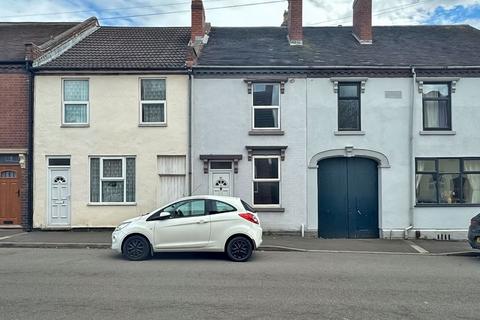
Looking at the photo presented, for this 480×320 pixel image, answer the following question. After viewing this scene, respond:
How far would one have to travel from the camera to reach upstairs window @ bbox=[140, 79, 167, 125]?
15.3 metres

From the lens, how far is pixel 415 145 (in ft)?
49.5

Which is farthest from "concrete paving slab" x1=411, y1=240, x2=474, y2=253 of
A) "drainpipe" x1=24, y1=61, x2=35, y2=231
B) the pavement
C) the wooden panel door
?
the wooden panel door

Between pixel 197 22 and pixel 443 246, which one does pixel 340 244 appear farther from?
pixel 197 22

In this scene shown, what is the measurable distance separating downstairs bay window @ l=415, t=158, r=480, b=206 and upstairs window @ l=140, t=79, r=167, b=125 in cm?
936

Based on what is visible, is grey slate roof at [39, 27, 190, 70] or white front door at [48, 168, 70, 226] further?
grey slate roof at [39, 27, 190, 70]

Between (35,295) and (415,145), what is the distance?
42.2ft

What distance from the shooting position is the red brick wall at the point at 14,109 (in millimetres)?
15031

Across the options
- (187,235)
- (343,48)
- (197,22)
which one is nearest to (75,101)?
(197,22)

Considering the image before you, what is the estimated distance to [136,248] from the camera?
10.2 m

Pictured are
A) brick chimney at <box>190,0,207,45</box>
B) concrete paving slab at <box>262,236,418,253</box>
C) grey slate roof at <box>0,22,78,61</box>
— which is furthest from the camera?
brick chimney at <box>190,0,207,45</box>

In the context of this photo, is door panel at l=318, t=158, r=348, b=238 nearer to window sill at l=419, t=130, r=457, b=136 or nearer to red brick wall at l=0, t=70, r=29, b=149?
window sill at l=419, t=130, r=457, b=136

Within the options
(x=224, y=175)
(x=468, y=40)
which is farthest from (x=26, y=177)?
(x=468, y=40)

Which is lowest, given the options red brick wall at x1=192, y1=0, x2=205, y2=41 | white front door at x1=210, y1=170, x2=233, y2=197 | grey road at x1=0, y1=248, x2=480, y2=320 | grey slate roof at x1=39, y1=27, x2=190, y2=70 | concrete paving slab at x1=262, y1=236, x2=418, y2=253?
concrete paving slab at x1=262, y1=236, x2=418, y2=253

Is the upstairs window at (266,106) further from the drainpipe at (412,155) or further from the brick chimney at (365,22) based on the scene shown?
the brick chimney at (365,22)
